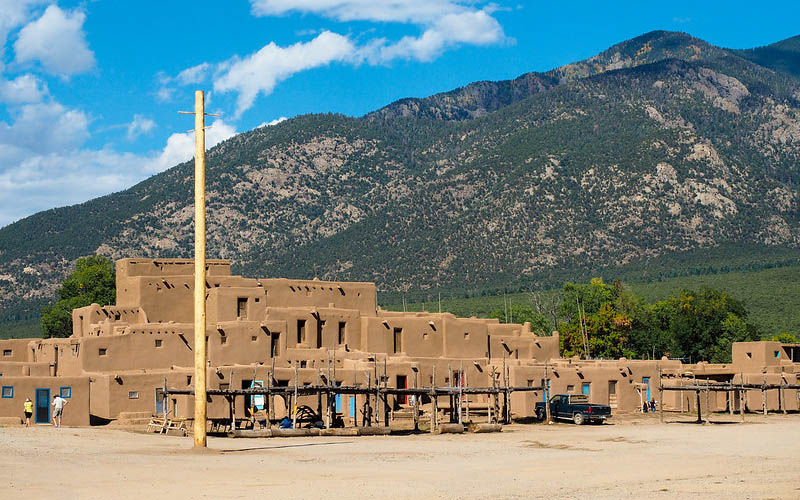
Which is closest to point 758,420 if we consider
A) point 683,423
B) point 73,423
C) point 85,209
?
point 683,423

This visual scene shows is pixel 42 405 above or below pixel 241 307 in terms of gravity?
below

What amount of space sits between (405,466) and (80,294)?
68811 millimetres

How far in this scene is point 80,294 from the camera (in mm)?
97438

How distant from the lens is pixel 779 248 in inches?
6575

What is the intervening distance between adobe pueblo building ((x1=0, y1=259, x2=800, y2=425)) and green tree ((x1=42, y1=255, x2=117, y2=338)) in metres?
24.0

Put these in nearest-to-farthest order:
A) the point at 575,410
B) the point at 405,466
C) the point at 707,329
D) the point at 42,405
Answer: the point at 405,466 < the point at 42,405 < the point at 575,410 < the point at 707,329

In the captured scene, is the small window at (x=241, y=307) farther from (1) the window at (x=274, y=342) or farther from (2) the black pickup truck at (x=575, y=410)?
(2) the black pickup truck at (x=575, y=410)

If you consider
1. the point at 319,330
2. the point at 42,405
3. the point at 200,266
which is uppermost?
the point at 200,266

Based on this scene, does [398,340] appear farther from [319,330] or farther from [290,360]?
[290,360]

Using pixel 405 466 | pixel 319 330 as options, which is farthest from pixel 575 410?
pixel 405 466

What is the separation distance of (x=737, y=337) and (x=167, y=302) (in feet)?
195

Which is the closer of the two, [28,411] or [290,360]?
[28,411]

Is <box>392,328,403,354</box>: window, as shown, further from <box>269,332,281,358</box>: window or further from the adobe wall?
the adobe wall

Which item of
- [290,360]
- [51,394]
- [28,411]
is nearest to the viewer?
[28,411]
